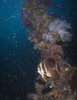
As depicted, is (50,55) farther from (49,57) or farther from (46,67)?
(46,67)

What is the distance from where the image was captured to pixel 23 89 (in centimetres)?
1021

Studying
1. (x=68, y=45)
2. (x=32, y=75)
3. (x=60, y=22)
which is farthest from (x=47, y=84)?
(x=32, y=75)

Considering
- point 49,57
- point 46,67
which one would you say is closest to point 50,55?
point 49,57

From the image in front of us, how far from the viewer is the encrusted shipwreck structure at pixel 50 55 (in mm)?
2820

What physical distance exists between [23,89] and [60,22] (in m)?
7.69

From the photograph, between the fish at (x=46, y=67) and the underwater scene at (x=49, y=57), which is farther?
the underwater scene at (x=49, y=57)

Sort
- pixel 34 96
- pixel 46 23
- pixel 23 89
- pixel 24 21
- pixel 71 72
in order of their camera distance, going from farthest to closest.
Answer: pixel 23 89
pixel 24 21
pixel 46 23
pixel 34 96
pixel 71 72

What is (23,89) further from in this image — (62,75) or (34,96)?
(62,75)

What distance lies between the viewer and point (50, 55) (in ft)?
16.2

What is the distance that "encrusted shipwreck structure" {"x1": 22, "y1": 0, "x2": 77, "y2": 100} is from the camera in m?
2.82

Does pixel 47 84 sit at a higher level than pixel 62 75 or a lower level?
lower

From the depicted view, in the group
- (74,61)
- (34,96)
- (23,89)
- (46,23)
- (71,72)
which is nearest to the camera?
(71,72)

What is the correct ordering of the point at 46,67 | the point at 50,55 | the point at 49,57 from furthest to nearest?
the point at 50,55
the point at 49,57
the point at 46,67

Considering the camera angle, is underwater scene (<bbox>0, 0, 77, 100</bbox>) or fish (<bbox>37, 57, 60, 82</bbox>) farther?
underwater scene (<bbox>0, 0, 77, 100</bbox>)
